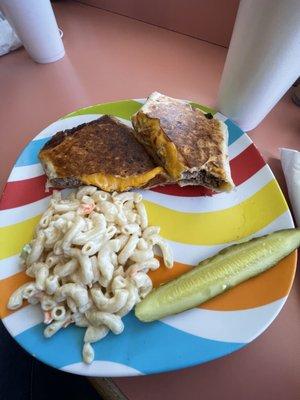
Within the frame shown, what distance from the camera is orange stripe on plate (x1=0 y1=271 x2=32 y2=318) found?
32.4 inches

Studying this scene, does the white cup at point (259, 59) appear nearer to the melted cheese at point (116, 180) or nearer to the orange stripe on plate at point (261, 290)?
the melted cheese at point (116, 180)

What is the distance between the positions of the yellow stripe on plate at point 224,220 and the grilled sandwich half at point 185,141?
0.10 metres

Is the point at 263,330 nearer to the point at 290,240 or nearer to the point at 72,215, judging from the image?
the point at 290,240

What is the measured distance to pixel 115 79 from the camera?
54.5 inches

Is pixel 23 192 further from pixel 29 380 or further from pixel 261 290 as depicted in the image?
pixel 261 290

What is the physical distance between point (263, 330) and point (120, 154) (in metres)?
0.72

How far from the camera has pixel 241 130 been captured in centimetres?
111

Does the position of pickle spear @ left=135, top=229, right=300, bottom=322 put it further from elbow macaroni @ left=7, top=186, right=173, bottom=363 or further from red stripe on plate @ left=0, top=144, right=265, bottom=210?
red stripe on plate @ left=0, top=144, right=265, bottom=210

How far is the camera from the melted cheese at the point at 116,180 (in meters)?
1.00

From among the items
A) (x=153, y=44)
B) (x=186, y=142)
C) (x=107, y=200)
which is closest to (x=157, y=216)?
(x=107, y=200)

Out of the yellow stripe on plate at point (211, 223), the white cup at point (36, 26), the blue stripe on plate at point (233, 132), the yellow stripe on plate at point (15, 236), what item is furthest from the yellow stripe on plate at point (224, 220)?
the white cup at point (36, 26)

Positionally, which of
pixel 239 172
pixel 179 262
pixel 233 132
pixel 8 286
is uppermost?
pixel 233 132

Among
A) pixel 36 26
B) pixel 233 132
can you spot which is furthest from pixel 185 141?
pixel 36 26

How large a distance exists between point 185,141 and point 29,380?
1090 mm
